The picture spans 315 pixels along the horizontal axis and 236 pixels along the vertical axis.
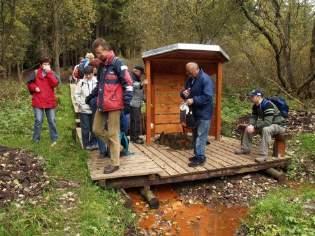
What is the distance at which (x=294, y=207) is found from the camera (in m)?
5.51

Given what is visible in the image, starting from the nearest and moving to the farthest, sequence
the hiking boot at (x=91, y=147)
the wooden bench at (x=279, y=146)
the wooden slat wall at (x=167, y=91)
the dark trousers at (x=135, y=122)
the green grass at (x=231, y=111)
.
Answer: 1. the wooden bench at (x=279, y=146)
2. the hiking boot at (x=91, y=147)
3. the dark trousers at (x=135, y=122)
4. the wooden slat wall at (x=167, y=91)
5. the green grass at (x=231, y=111)

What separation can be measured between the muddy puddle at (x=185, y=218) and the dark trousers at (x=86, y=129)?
176 cm

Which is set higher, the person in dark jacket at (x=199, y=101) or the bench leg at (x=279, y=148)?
the person in dark jacket at (x=199, y=101)

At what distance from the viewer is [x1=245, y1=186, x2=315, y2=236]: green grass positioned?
194 inches

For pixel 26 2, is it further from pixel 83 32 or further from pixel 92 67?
pixel 92 67

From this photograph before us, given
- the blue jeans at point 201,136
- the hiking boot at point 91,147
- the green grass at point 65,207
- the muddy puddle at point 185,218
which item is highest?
the blue jeans at point 201,136

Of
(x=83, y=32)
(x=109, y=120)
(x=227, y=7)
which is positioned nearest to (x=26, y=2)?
Answer: (x=83, y=32)

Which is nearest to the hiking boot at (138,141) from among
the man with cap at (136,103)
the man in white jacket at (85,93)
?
the man with cap at (136,103)

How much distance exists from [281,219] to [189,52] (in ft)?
16.6

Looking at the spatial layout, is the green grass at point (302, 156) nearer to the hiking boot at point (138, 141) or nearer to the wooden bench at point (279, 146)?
the wooden bench at point (279, 146)

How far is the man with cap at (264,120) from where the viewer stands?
25.2 ft

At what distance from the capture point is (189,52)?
9250 mm

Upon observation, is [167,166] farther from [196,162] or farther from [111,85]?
[111,85]

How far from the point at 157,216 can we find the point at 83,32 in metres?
27.6
